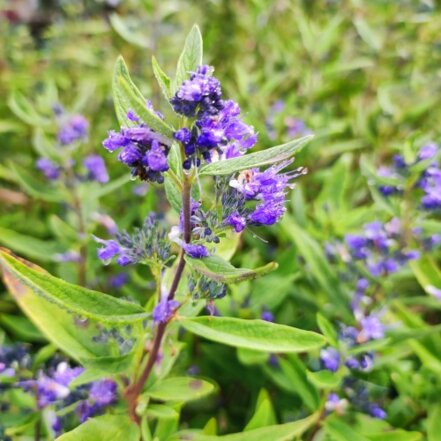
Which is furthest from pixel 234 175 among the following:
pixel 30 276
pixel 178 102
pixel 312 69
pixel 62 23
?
pixel 62 23

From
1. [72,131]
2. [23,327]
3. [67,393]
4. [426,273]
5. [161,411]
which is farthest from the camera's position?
[72,131]

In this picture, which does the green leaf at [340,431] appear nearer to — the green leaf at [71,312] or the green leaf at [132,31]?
the green leaf at [71,312]

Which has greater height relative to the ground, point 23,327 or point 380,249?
point 380,249

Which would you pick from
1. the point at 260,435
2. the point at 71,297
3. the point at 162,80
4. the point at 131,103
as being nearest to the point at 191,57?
the point at 162,80

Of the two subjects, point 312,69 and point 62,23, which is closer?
point 312,69

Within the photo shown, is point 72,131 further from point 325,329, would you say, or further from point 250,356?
point 325,329

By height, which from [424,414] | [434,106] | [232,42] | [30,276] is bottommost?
[424,414]

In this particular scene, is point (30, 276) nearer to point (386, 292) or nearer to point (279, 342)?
point (279, 342)
